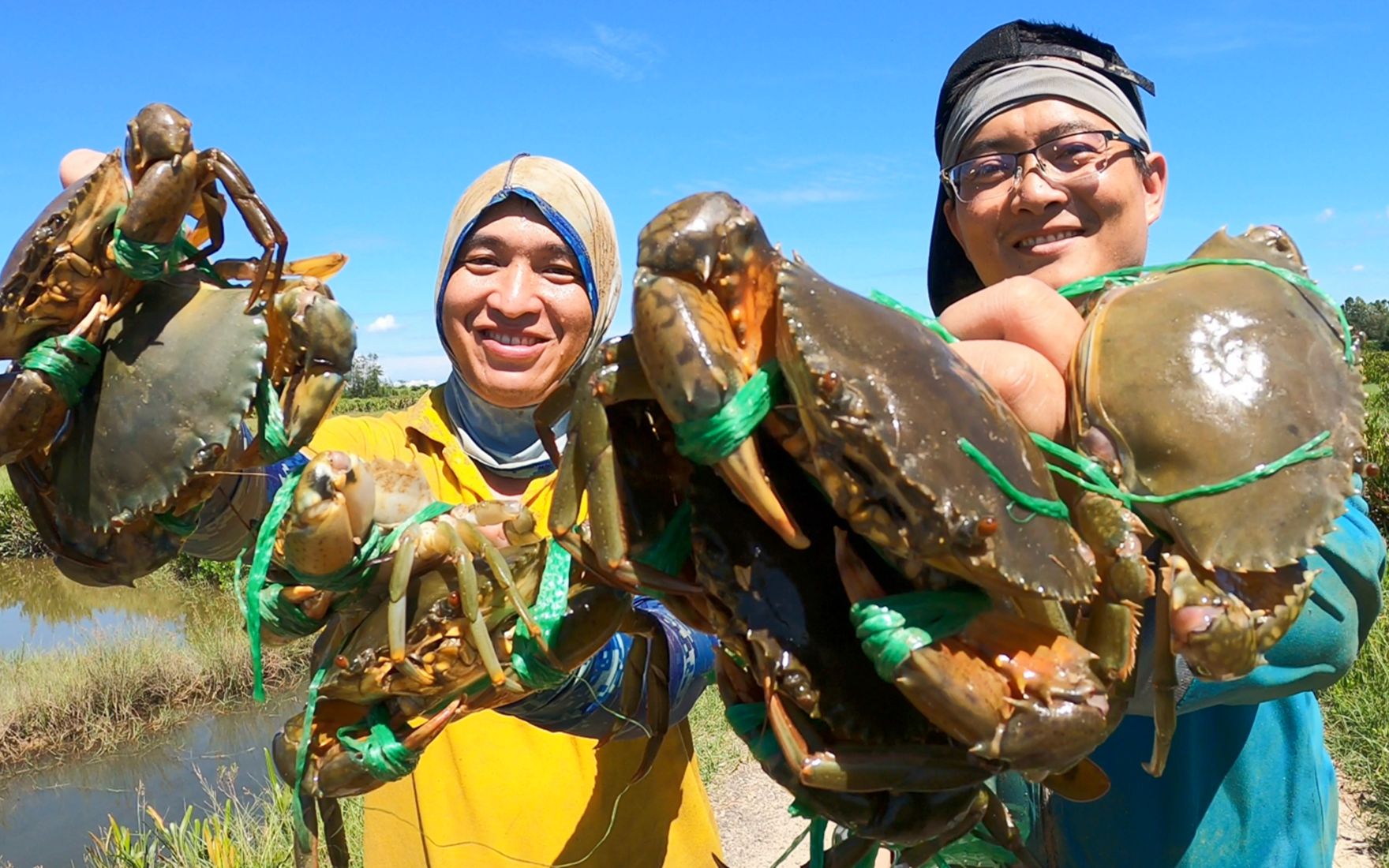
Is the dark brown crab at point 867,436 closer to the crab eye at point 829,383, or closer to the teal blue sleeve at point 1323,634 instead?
the crab eye at point 829,383

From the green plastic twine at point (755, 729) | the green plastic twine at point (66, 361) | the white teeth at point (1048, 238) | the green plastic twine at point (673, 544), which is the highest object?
the white teeth at point (1048, 238)

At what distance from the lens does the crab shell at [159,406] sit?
1.90 m

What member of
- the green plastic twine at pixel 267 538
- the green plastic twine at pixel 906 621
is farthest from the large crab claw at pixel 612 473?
the green plastic twine at pixel 267 538

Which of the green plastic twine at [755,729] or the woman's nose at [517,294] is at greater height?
the woman's nose at [517,294]

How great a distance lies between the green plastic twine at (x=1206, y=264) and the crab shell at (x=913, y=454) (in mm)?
633

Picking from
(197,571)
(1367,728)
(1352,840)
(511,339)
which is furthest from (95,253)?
(197,571)

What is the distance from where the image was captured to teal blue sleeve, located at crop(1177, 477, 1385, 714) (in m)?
1.81

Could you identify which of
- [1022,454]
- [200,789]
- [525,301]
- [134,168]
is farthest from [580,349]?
[200,789]

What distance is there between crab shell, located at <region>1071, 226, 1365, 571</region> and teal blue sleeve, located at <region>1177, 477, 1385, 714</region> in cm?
31

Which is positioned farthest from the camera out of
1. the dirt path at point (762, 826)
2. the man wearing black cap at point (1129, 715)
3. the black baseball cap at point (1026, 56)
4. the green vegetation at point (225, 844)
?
the dirt path at point (762, 826)

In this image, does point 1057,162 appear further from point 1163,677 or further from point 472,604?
point 472,604

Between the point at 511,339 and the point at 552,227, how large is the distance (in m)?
0.38

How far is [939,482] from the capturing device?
51.8 inches

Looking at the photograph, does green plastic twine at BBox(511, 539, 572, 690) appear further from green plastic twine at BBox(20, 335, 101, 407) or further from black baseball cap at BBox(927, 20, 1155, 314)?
black baseball cap at BBox(927, 20, 1155, 314)
